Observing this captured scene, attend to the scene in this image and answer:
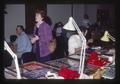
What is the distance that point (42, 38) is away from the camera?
2621mm

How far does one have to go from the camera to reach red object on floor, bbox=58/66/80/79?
2.63m

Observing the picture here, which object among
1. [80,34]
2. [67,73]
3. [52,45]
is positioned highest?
[80,34]

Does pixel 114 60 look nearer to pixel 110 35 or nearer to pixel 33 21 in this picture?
pixel 110 35

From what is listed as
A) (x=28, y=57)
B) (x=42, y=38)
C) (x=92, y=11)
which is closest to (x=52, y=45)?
(x=42, y=38)

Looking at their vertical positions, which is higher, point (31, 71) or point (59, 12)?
point (59, 12)

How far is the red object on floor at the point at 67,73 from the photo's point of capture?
2.63 m

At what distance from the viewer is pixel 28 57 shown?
262 cm

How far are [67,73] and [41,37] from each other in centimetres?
39

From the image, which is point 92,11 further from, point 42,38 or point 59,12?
point 42,38

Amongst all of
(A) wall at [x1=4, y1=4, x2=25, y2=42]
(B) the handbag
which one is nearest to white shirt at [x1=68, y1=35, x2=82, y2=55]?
(B) the handbag

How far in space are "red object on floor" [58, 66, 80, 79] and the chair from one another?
258mm

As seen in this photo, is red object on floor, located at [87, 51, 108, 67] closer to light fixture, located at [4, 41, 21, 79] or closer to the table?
the table

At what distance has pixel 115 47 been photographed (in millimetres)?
2662

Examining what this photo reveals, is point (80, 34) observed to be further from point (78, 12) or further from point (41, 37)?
point (41, 37)
